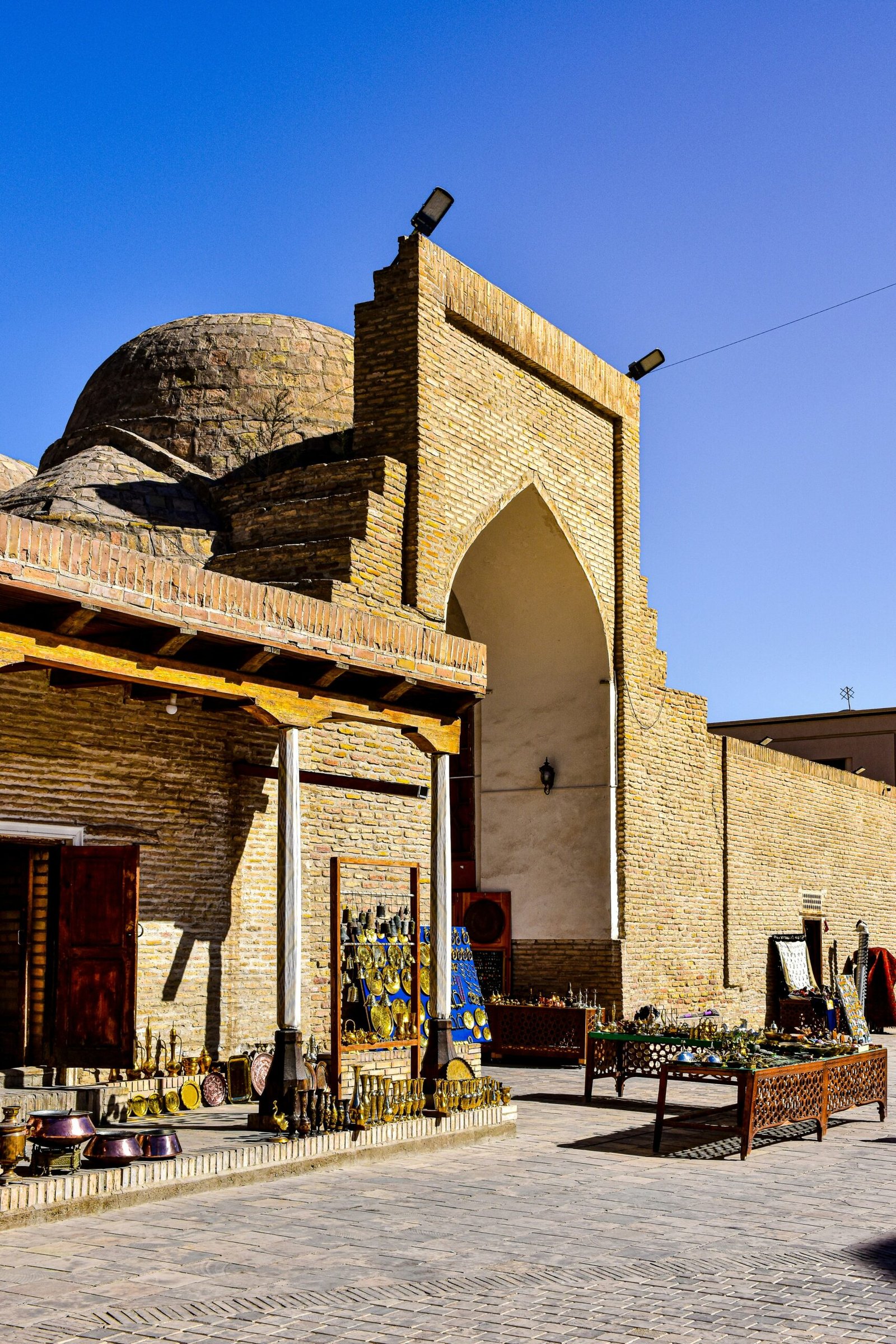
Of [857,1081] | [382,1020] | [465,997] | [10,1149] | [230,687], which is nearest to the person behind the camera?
[10,1149]

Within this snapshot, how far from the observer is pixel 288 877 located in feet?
29.1

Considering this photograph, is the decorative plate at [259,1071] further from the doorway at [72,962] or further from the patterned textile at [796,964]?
the patterned textile at [796,964]

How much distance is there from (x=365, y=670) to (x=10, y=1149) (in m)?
3.73

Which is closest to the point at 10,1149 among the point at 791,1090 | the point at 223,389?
the point at 791,1090

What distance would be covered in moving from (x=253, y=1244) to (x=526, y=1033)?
28.3 feet

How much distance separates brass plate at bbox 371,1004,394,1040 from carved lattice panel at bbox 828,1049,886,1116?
309 centimetres

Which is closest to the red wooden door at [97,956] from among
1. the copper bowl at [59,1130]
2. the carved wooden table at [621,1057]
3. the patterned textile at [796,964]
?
the copper bowl at [59,1130]

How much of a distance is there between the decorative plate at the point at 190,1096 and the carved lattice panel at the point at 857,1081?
437 cm

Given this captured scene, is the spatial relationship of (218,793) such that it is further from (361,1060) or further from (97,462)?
(97,462)

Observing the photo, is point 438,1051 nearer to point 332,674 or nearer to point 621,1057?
point 621,1057

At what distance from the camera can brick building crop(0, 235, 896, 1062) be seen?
9016 millimetres

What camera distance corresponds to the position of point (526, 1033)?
14.6 meters

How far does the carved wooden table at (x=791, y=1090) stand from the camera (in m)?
9.16

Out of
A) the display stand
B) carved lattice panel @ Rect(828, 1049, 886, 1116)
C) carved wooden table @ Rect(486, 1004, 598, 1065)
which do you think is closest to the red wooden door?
the display stand
